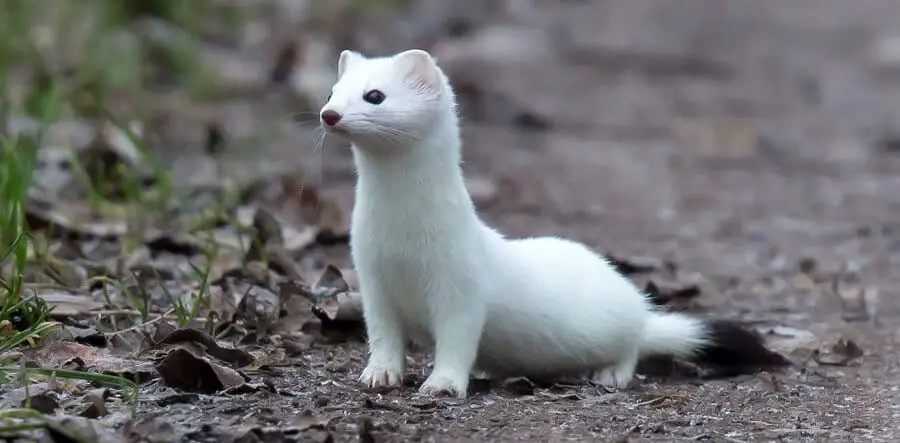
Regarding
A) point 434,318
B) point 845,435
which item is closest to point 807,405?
point 845,435

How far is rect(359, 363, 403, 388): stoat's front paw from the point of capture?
11.0 feet

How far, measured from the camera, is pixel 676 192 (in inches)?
282

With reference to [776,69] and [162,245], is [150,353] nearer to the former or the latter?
[162,245]

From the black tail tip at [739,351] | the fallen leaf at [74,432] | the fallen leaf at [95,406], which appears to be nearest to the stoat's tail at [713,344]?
the black tail tip at [739,351]

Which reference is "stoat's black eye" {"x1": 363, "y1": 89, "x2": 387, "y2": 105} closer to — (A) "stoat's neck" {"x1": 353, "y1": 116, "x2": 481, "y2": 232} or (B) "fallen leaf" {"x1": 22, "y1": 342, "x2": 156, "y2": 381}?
(A) "stoat's neck" {"x1": 353, "y1": 116, "x2": 481, "y2": 232}

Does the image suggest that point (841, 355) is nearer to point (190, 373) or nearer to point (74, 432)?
point (190, 373)

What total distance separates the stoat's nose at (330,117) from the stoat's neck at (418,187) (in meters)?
0.22

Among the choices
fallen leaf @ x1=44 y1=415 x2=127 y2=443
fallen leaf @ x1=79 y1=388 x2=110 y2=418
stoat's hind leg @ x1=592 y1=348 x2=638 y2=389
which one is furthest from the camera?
stoat's hind leg @ x1=592 y1=348 x2=638 y2=389

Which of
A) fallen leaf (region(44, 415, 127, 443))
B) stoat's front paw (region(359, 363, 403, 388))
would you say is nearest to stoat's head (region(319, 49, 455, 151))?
stoat's front paw (region(359, 363, 403, 388))

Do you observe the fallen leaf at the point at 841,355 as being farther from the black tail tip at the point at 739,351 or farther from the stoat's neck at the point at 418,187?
the stoat's neck at the point at 418,187

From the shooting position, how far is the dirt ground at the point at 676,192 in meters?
3.07

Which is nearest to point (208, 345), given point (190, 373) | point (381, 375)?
point (190, 373)

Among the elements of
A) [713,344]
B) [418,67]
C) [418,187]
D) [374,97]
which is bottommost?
[713,344]

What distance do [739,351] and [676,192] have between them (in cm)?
331
